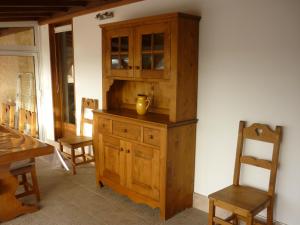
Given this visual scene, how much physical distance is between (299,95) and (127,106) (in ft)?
6.37

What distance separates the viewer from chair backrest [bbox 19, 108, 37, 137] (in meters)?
4.88

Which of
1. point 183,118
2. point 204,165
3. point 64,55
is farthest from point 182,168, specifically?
point 64,55

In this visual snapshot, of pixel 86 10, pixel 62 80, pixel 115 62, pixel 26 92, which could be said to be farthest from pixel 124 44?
pixel 26 92

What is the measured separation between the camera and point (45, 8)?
4.02 meters

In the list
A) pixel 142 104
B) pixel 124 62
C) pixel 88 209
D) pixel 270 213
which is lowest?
pixel 88 209

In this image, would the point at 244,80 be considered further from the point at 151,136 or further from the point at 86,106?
the point at 86,106

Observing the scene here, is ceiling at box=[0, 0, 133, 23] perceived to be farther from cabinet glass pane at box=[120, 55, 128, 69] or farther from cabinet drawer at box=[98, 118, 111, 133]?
cabinet drawer at box=[98, 118, 111, 133]

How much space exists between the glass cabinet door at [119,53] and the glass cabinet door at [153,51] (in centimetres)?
11

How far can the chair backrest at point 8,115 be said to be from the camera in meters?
5.06

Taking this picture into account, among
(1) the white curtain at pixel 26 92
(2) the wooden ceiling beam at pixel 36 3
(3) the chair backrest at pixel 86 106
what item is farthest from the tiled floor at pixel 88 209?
(2) the wooden ceiling beam at pixel 36 3

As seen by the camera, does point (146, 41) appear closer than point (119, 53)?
Yes

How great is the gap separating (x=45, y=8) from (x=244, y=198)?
3505 mm

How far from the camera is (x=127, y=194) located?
3064 mm

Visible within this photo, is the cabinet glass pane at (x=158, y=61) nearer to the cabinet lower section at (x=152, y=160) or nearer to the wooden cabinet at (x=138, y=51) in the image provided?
the wooden cabinet at (x=138, y=51)
